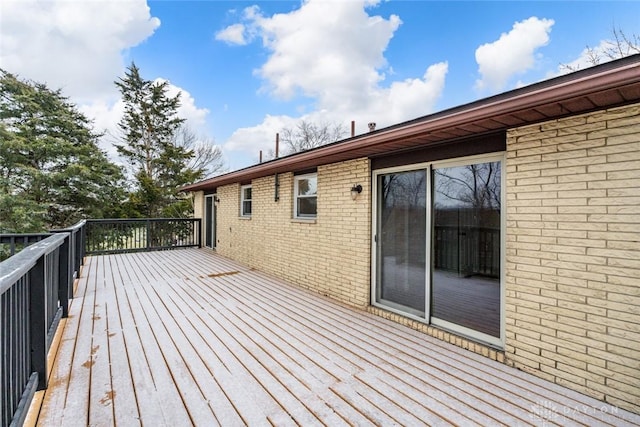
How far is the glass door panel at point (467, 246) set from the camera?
3.00 metres

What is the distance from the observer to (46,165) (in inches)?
486

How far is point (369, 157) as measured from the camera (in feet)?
14.0

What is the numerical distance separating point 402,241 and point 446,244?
0.64 metres

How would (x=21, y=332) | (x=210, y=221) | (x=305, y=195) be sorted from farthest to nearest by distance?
1. (x=210, y=221)
2. (x=305, y=195)
3. (x=21, y=332)

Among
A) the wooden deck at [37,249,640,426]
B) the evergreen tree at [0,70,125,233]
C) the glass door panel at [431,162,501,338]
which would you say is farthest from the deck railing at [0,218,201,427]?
the evergreen tree at [0,70,125,233]

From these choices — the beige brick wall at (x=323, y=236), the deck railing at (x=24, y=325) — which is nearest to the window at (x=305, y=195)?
the beige brick wall at (x=323, y=236)

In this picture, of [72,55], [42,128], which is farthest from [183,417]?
[42,128]

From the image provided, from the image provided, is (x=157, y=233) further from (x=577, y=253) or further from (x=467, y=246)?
(x=577, y=253)

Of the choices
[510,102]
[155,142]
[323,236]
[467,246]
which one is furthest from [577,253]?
[155,142]

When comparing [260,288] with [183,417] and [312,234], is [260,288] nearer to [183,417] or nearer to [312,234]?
[312,234]

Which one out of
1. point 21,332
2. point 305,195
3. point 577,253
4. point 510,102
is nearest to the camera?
point 21,332

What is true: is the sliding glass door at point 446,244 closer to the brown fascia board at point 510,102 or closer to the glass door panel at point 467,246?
the glass door panel at point 467,246

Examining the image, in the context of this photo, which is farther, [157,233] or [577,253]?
[157,233]

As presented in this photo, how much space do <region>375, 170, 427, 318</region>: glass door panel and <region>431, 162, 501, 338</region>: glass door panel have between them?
185 mm
